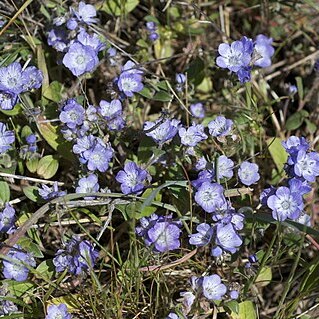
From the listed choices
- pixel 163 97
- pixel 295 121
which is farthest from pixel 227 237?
pixel 295 121

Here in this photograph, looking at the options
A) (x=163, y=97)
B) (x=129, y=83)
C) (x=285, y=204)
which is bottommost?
(x=285, y=204)

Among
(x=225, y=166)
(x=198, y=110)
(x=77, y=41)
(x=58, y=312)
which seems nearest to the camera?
(x=58, y=312)

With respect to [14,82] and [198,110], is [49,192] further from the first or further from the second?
[198,110]

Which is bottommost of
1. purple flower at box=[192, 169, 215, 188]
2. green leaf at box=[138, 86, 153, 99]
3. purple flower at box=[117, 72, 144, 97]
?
purple flower at box=[192, 169, 215, 188]

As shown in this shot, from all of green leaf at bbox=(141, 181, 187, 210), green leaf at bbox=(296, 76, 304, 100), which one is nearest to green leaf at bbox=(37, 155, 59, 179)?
green leaf at bbox=(141, 181, 187, 210)

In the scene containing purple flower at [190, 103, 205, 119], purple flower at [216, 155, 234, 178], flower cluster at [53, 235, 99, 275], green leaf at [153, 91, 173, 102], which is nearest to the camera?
flower cluster at [53, 235, 99, 275]

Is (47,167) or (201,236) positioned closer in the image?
(201,236)

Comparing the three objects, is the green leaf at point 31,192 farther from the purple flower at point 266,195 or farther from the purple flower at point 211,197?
the purple flower at point 266,195

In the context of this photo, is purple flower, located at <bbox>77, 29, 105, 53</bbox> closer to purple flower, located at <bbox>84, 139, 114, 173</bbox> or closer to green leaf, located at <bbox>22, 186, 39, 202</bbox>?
purple flower, located at <bbox>84, 139, 114, 173</bbox>

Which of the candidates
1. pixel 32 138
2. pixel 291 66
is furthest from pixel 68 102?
pixel 291 66
